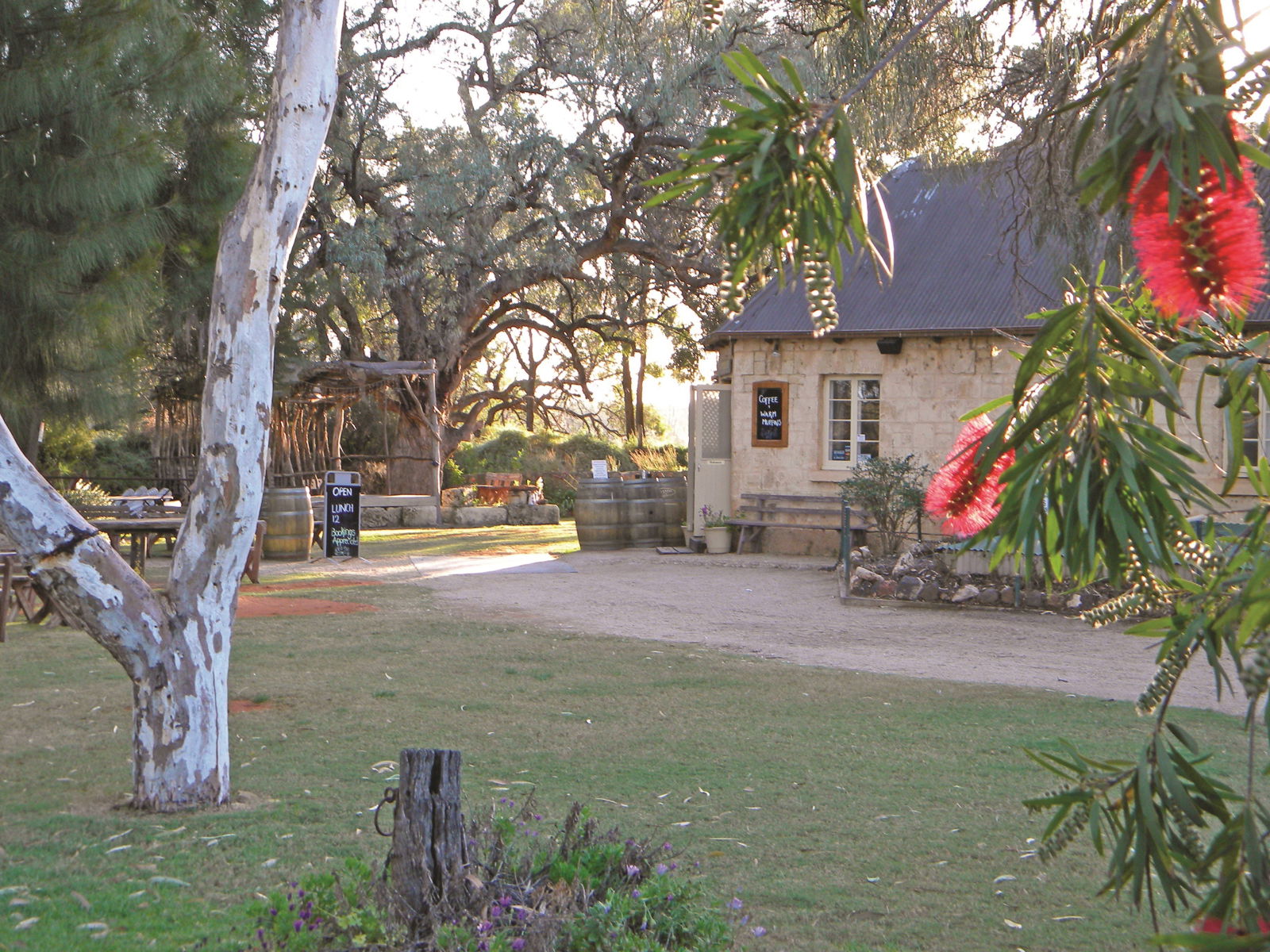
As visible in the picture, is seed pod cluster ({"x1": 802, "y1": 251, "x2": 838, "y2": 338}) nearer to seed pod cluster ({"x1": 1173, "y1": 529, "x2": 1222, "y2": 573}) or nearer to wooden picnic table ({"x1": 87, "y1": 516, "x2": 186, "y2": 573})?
seed pod cluster ({"x1": 1173, "y1": 529, "x2": 1222, "y2": 573})

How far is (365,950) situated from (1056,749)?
4.12 m

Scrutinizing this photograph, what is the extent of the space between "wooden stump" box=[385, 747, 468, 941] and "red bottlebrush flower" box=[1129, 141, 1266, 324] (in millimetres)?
2472

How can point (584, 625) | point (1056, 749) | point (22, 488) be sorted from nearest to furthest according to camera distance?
point (22, 488) → point (1056, 749) → point (584, 625)

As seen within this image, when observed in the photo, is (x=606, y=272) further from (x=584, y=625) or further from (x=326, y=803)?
(x=326, y=803)

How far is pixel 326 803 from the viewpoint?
17.2 feet

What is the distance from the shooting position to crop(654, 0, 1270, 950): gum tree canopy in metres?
1.23

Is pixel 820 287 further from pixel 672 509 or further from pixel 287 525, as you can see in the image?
pixel 672 509

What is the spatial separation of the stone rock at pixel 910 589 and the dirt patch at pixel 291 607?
17.4 ft

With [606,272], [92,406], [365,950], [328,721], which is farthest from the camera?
[606,272]

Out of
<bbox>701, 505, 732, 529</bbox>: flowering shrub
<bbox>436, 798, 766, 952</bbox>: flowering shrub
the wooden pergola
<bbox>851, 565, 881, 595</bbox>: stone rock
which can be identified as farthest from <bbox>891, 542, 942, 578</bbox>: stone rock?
the wooden pergola

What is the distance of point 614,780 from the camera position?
223 inches

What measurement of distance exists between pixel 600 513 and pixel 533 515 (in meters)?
6.62

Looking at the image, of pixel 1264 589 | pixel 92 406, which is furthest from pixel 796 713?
pixel 92 406

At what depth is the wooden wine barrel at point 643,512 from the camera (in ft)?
62.4
